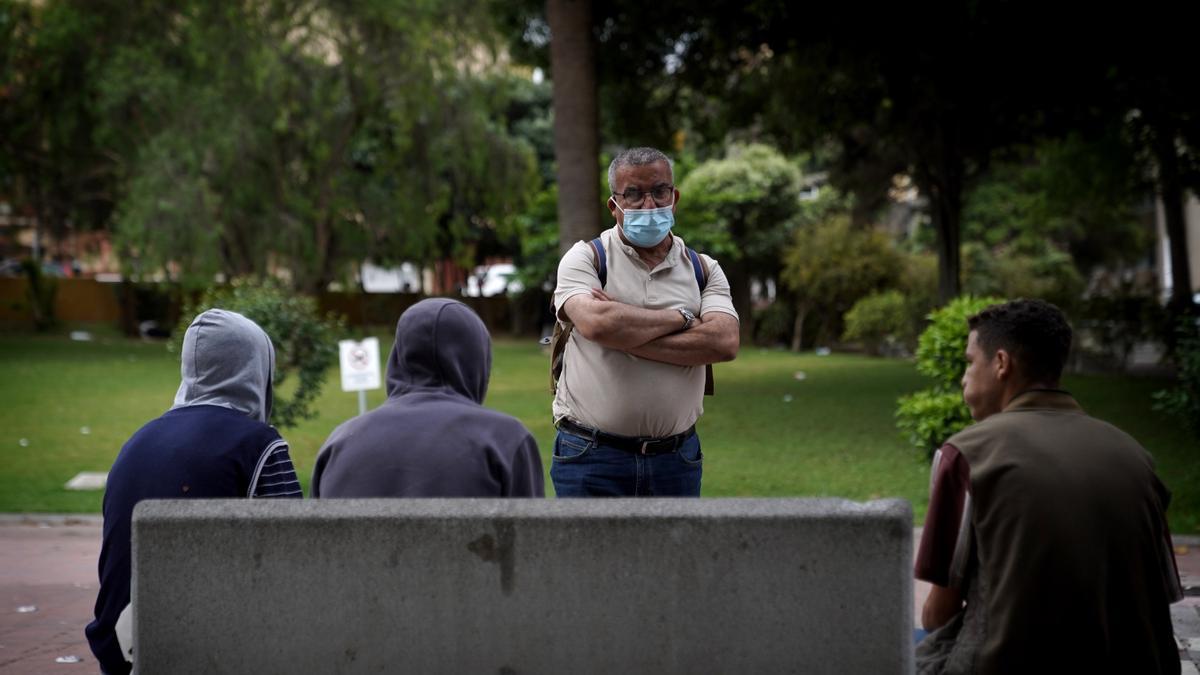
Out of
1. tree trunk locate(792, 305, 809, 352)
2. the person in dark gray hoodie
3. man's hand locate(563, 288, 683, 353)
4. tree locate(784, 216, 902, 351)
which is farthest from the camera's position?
tree trunk locate(792, 305, 809, 352)

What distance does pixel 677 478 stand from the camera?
15.1 ft

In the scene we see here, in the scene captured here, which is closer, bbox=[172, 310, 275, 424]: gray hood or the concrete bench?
the concrete bench

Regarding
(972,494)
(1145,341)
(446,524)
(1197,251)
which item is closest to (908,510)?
(972,494)

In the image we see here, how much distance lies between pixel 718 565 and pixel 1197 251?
4414 cm

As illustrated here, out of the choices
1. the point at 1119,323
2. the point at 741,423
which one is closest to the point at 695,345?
the point at 741,423

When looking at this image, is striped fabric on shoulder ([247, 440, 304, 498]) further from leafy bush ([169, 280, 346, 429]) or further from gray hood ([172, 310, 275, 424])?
leafy bush ([169, 280, 346, 429])

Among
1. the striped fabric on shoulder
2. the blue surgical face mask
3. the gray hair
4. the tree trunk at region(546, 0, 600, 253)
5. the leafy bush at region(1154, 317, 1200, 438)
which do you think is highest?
the tree trunk at region(546, 0, 600, 253)

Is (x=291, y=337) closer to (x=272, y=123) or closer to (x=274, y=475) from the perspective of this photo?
(x=274, y=475)

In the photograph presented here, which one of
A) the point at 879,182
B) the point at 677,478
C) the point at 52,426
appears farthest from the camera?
the point at 879,182

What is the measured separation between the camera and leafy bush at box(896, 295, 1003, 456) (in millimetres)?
9547

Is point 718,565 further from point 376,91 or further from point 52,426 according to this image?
point 376,91

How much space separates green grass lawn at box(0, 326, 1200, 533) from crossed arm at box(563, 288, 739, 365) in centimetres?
579

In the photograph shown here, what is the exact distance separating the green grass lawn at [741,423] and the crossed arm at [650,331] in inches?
228

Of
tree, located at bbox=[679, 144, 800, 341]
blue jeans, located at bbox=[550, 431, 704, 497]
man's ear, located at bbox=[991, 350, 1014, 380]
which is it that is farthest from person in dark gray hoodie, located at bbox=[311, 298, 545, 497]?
tree, located at bbox=[679, 144, 800, 341]
